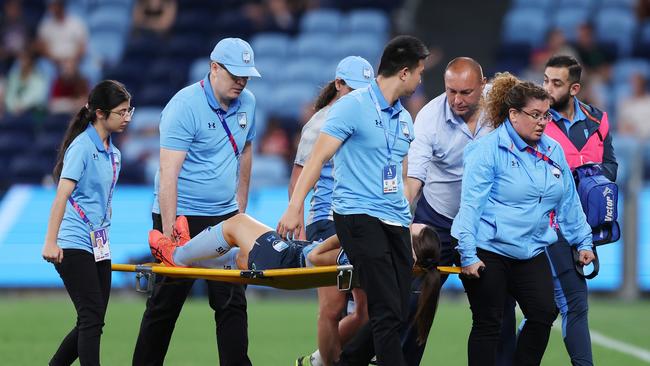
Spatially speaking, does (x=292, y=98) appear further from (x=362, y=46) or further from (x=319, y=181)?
(x=319, y=181)

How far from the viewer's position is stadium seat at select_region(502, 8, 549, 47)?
18750 millimetres

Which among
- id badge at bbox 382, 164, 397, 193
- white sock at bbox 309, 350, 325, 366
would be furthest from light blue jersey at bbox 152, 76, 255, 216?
id badge at bbox 382, 164, 397, 193

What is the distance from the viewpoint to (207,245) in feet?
25.5

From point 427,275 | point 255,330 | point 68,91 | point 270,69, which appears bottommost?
point 255,330

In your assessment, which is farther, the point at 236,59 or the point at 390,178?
the point at 236,59

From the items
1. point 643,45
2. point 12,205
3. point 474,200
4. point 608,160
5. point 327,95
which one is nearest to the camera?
point 474,200

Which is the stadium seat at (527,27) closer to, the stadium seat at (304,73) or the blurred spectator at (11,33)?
the stadium seat at (304,73)

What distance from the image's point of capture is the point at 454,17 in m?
20.2

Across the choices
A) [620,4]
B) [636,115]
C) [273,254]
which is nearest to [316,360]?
[273,254]

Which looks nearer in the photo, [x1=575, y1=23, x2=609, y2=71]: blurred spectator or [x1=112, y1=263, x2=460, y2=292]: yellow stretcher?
[x1=112, y1=263, x2=460, y2=292]: yellow stretcher

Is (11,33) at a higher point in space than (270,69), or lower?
higher

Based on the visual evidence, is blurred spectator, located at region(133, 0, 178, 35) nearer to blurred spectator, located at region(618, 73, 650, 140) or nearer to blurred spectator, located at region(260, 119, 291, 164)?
blurred spectator, located at region(260, 119, 291, 164)

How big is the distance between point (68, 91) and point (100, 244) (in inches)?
413

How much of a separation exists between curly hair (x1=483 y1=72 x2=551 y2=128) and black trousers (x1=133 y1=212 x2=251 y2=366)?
5.85 ft
